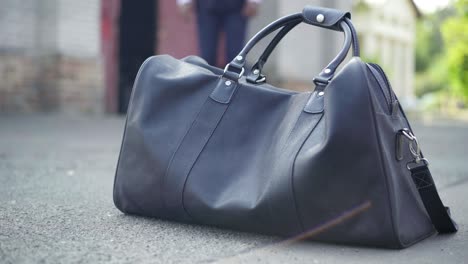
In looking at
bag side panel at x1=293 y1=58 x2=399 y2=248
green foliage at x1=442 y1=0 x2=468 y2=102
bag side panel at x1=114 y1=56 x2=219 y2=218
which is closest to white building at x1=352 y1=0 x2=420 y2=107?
green foliage at x1=442 y1=0 x2=468 y2=102

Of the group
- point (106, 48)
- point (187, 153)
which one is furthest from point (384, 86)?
point (106, 48)

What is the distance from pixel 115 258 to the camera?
1.45 m

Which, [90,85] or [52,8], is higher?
[52,8]

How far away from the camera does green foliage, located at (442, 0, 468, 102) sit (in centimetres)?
732

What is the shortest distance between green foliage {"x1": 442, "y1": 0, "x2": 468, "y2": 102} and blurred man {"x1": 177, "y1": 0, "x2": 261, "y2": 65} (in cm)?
364

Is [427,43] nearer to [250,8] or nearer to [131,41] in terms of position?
[131,41]

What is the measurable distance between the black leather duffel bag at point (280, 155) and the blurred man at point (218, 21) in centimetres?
215

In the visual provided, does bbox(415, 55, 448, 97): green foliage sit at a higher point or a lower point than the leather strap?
lower

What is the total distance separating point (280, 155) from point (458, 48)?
659 cm

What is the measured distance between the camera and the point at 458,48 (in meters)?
7.60

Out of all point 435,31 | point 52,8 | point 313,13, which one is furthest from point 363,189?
point 435,31

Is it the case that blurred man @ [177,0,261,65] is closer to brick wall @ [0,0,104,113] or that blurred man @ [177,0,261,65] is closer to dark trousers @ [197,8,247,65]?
dark trousers @ [197,8,247,65]

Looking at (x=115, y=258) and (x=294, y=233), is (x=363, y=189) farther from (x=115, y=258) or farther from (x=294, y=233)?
(x=115, y=258)

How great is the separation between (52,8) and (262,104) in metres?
6.17
